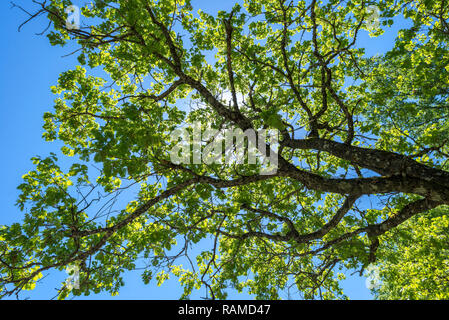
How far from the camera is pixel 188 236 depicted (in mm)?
4484

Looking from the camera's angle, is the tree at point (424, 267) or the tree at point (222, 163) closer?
the tree at point (222, 163)

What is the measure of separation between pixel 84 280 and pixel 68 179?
6.13 ft

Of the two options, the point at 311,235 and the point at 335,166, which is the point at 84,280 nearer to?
the point at 311,235

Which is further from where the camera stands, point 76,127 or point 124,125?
point 76,127

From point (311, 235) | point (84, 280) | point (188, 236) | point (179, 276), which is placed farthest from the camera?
point (179, 276)

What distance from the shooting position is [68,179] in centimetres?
450

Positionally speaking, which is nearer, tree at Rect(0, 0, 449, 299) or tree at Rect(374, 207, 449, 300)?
tree at Rect(0, 0, 449, 299)

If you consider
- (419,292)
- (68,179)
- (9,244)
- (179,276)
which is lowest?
(419,292)

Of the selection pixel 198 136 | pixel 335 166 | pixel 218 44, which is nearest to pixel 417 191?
pixel 335 166

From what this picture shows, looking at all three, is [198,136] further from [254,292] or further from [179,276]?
[254,292]

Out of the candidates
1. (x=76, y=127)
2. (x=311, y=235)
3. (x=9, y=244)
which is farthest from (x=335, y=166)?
(x=9, y=244)

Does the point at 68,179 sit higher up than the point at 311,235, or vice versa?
the point at 68,179
